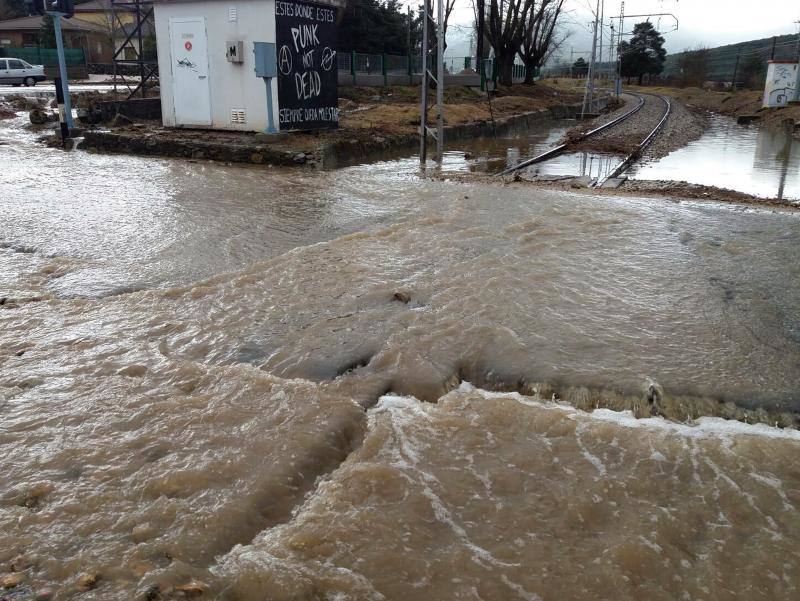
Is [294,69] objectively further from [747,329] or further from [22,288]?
[747,329]

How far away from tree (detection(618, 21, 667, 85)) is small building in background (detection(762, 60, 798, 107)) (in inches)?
1620

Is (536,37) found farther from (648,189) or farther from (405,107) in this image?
(648,189)

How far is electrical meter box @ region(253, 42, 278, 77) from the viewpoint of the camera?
548 inches

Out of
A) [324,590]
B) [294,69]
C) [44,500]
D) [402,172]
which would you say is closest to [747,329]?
[324,590]

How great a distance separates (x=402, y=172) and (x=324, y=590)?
11.1 metres

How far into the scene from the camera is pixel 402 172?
13125mm

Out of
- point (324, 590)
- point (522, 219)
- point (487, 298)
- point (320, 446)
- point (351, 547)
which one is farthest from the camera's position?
point (522, 219)

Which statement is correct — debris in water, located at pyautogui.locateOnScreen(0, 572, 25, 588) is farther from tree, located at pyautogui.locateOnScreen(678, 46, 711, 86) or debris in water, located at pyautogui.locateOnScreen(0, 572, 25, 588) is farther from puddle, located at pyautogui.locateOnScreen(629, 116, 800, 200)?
tree, located at pyautogui.locateOnScreen(678, 46, 711, 86)

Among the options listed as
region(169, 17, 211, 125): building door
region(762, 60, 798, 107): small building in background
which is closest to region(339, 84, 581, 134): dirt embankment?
region(169, 17, 211, 125): building door

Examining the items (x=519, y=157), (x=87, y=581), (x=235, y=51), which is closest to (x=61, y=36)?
(x=235, y=51)

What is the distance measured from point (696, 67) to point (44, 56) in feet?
168

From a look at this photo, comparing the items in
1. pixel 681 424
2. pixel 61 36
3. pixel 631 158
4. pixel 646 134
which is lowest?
pixel 681 424

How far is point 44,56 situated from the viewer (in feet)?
144

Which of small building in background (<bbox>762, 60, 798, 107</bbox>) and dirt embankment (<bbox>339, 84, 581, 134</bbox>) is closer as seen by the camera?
dirt embankment (<bbox>339, 84, 581, 134</bbox>)
